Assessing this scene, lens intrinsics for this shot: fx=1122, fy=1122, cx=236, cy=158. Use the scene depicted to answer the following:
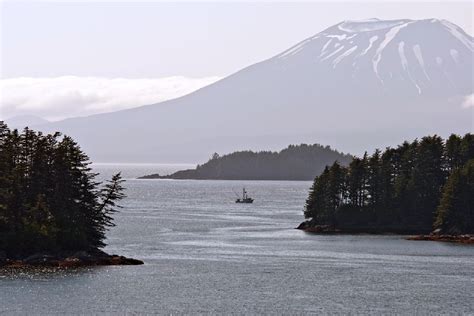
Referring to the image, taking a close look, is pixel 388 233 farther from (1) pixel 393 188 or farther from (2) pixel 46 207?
(2) pixel 46 207

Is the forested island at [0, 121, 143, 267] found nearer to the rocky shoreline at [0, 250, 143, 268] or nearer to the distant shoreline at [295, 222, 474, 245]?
the rocky shoreline at [0, 250, 143, 268]

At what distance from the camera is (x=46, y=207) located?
108375mm

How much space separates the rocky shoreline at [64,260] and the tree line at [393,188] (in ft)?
193

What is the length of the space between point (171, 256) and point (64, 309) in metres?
39.9

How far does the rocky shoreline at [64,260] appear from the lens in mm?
102062

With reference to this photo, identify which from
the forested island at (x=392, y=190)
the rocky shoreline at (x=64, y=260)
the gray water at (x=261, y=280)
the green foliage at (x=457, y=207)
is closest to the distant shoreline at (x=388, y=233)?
the forested island at (x=392, y=190)

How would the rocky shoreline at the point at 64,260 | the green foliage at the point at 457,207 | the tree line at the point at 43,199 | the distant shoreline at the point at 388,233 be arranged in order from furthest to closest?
1. the green foliage at the point at 457,207
2. the distant shoreline at the point at 388,233
3. the tree line at the point at 43,199
4. the rocky shoreline at the point at 64,260

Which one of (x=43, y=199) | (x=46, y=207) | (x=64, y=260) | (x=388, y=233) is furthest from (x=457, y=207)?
(x=64, y=260)

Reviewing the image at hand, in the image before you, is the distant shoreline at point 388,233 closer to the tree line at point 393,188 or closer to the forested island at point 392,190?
the forested island at point 392,190

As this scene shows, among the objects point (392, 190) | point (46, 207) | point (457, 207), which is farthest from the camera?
point (392, 190)

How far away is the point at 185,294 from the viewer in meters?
89.5

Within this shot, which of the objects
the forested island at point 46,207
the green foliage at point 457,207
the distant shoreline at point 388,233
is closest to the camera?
the forested island at point 46,207

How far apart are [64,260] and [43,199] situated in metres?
8.40

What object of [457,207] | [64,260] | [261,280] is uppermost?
[457,207]
